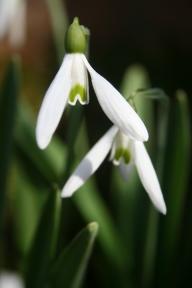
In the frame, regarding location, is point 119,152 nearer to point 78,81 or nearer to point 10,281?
point 78,81

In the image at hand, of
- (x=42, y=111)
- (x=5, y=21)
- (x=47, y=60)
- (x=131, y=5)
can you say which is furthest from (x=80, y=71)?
(x=131, y=5)

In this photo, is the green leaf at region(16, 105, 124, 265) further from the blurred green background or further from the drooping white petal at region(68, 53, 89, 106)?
the drooping white petal at region(68, 53, 89, 106)

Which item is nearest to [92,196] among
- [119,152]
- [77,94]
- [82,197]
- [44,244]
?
[82,197]

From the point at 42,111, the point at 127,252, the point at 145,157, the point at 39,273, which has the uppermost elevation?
the point at 42,111

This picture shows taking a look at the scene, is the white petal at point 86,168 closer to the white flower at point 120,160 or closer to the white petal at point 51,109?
the white flower at point 120,160

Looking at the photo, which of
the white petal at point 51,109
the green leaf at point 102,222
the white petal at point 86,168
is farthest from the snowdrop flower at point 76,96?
the green leaf at point 102,222

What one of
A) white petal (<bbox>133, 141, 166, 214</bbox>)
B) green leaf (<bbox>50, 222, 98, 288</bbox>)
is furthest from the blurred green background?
white petal (<bbox>133, 141, 166, 214</bbox>)

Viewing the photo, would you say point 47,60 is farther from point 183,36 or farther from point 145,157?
point 145,157
